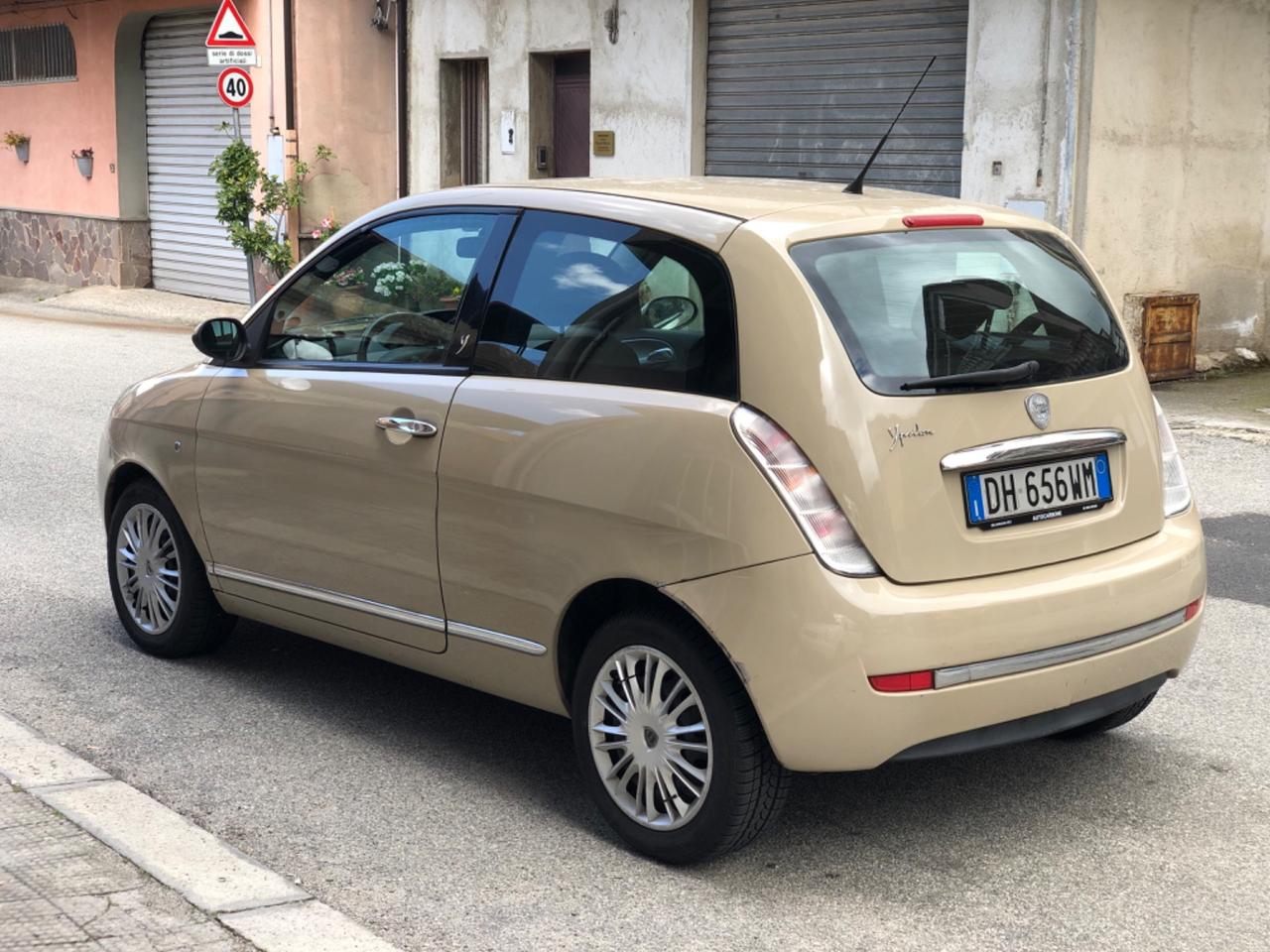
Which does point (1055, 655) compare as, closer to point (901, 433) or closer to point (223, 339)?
point (901, 433)

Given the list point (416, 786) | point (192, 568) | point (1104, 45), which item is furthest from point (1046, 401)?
point (1104, 45)

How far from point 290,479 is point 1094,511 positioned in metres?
2.37

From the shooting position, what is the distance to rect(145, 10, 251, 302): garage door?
2181 centimetres

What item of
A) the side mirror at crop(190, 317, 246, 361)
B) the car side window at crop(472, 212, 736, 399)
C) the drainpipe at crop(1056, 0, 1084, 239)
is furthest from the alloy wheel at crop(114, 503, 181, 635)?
the drainpipe at crop(1056, 0, 1084, 239)

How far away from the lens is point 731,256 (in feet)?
13.7

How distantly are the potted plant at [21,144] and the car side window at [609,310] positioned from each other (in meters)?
22.7

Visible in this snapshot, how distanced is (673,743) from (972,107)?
408 inches

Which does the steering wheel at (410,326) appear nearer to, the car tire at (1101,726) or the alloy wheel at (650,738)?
the alloy wheel at (650,738)

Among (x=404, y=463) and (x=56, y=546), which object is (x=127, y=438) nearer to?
(x=404, y=463)

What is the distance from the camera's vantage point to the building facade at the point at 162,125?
19.7 metres

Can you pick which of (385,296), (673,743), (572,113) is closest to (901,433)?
(673,743)

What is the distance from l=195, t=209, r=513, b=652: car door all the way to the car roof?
0.37 ft

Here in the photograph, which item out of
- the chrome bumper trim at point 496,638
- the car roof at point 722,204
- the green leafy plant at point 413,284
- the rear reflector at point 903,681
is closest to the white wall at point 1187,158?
the car roof at point 722,204

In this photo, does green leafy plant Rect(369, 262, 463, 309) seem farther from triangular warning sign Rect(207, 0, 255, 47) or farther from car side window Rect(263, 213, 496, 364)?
triangular warning sign Rect(207, 0, 255, 47)
